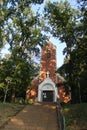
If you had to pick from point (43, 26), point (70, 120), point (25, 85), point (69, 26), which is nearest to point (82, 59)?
point (69, 26)

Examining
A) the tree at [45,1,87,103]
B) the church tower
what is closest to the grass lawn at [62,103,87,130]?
the tree at [45,1,87,103]

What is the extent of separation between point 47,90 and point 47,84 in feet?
3.21

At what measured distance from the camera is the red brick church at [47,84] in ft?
135

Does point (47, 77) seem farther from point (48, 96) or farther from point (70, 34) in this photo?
point (70, 34)

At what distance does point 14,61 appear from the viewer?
3462 centimetres

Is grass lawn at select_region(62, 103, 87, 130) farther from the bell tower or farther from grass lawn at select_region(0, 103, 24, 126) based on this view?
the bell tower

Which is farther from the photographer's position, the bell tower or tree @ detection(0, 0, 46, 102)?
the bell tower

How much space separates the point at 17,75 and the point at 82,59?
975cm

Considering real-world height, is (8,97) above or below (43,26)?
below

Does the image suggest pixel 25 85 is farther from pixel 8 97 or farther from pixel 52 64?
pixel 52 64

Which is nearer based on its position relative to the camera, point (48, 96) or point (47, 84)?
point (48, 96)

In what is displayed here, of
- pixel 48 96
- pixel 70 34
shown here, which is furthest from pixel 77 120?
pixel 48 96

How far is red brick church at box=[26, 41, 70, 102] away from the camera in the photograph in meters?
41.0

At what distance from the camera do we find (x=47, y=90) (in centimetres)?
4197
